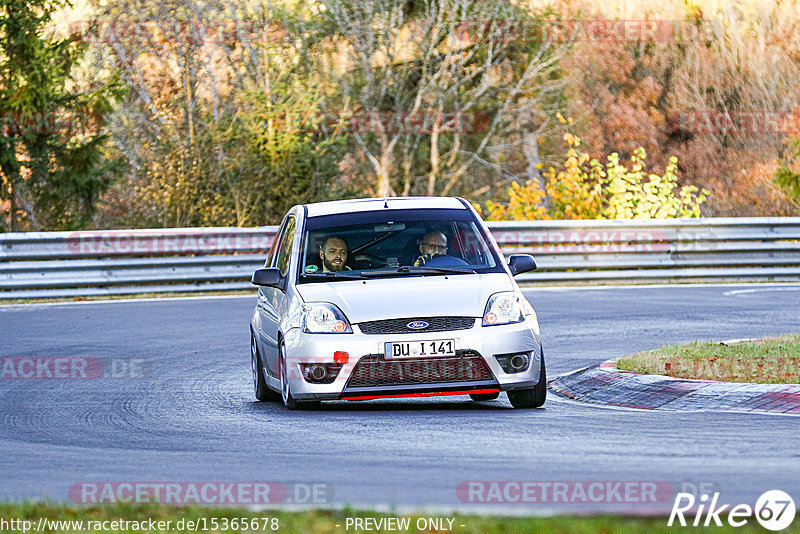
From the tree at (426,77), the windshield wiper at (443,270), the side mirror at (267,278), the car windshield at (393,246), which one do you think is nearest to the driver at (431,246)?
the car windshield at (393,246)

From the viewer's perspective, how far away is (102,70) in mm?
44375

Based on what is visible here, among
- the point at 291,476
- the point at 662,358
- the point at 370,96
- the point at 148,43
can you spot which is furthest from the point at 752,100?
the point at 291,476

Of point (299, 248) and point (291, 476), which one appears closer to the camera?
point (291, 476)

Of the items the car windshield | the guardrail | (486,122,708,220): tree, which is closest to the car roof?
the car windshield

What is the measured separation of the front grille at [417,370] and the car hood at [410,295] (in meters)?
0.32

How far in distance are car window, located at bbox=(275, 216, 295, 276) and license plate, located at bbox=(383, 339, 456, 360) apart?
174 cm

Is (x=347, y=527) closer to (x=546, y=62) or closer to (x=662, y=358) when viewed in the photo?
(x=662, y=358)

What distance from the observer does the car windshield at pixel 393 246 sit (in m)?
11.5

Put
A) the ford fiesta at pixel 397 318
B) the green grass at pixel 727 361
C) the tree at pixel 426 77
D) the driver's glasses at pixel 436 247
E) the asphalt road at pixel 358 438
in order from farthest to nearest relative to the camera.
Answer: the tree at pixel 426 77
the driver's glasses at pixel 436 247
the green grass at pixel 727 361
the ford fiesta at pixel 397 318
the asphalt road at pixel 358 438

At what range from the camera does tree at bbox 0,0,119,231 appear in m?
30.2

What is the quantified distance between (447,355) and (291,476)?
295cm

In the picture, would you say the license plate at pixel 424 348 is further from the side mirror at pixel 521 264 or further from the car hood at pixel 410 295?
the side mirror at pixel 521 264

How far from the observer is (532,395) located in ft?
35.6

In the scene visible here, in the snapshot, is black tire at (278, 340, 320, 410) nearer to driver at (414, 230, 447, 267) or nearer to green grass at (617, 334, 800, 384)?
driver at (414, 230, 447, 267)
